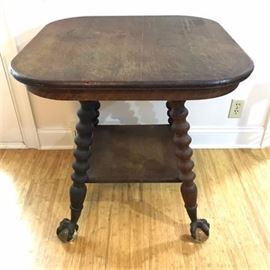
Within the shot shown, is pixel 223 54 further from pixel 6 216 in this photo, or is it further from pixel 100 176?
pixel 6 216

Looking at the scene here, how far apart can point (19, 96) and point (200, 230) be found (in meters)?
1.03

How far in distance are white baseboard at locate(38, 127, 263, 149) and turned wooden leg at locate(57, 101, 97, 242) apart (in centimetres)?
53

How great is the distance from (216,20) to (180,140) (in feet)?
2.02

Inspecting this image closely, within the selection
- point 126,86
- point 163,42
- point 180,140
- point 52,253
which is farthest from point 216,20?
point 52,253

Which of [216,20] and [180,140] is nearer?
[180,140]

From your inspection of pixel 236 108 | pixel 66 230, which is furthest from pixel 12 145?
pixel 236 108

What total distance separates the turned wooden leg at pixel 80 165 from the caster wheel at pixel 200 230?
0.43 meters

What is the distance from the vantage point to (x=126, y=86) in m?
0.74

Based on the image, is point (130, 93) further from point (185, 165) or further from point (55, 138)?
point (55, 138)

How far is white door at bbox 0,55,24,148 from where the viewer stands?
141 centimetres

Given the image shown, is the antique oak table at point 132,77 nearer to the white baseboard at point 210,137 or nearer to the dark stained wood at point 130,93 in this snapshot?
the dark stained wood at point 130,93

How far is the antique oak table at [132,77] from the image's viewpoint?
75 centimetres

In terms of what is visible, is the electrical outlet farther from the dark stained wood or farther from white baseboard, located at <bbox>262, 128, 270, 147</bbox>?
the dark stained wood

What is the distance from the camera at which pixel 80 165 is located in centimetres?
103
